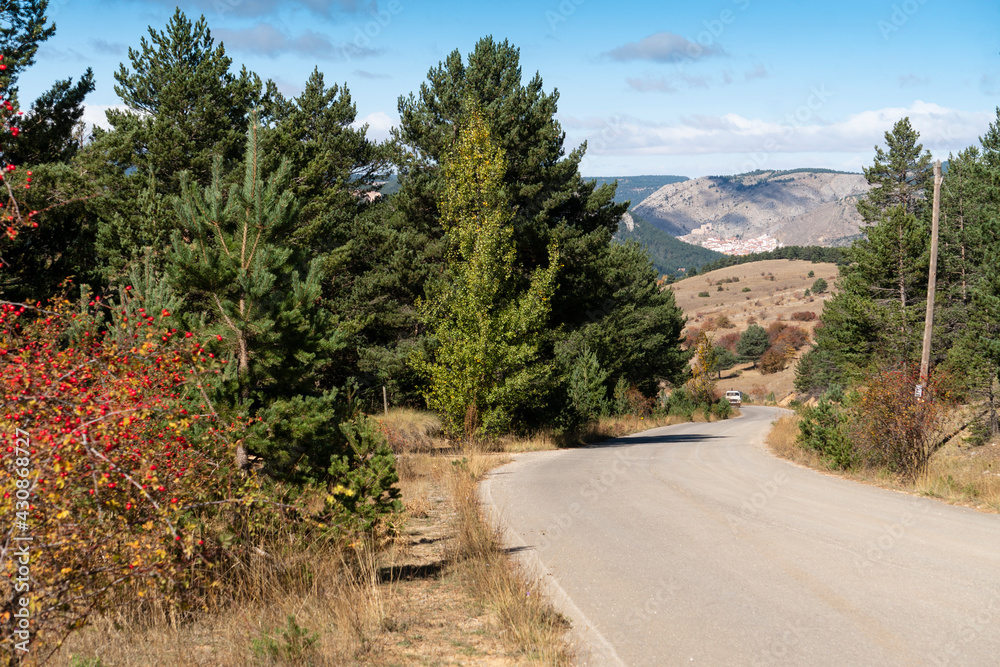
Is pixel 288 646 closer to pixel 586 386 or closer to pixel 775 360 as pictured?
pixel 586 386

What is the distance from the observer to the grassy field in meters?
98.8

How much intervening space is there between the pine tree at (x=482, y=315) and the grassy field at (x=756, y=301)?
235ft

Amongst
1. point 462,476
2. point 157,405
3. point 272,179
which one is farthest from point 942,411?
point 157,405

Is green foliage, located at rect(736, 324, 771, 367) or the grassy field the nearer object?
the grassy field

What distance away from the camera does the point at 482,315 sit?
2288 centimetres

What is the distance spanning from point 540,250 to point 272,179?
2118cm

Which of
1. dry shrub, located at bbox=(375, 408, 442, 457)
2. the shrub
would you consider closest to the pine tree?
dry shrub, located at bbox=(375, 408, 442, 457)

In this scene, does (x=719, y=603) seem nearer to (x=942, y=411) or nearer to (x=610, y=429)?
(x=942, y=411)

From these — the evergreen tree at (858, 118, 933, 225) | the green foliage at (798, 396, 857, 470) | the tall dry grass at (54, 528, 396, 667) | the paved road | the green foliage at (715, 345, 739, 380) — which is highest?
the evergreen tree at (858, 118, 933, 225)

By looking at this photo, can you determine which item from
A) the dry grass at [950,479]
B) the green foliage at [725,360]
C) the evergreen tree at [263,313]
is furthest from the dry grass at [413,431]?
the green foliage at [725,360]

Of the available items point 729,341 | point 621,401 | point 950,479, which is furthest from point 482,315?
point 729,341

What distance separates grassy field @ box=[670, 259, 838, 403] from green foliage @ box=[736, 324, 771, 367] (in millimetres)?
1566

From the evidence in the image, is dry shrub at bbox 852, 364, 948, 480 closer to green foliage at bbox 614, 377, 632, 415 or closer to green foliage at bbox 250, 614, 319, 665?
green foliage at bbox 250, 614, 319, 665

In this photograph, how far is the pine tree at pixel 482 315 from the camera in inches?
900
